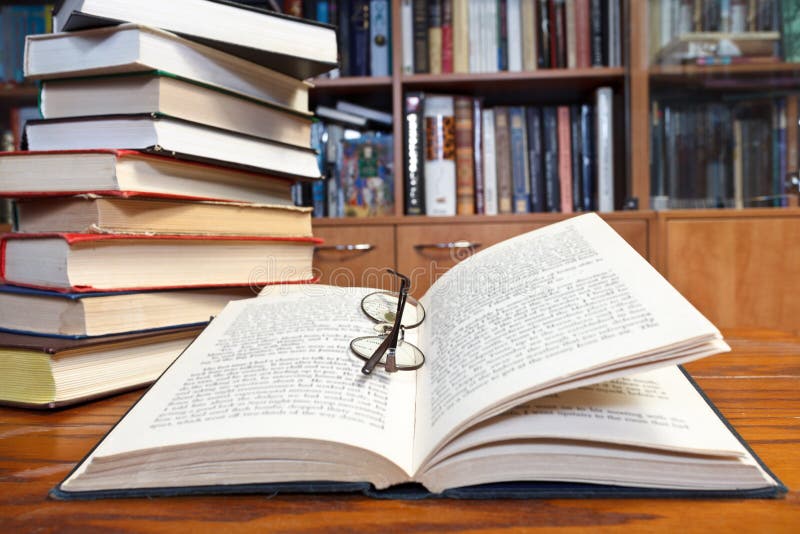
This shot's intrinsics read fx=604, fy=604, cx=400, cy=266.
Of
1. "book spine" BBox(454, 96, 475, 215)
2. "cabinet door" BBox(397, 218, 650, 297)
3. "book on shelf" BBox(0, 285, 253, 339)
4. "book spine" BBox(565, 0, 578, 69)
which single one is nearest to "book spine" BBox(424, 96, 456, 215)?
"book spine" BBox(454, 96, 475, 215)

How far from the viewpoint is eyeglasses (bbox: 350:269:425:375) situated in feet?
1.48

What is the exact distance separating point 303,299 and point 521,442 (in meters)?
0.32

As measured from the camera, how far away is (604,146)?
5.32ft

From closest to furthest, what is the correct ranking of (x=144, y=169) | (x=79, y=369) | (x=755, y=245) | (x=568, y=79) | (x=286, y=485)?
1. (x=286, y=485)
2. (x=79, y=369)
3. (x=144, y=169)
4. (x=755, y=245)
5. (x=568, y=79)

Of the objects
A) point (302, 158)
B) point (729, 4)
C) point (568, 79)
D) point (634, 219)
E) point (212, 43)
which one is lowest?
point (634, 219)

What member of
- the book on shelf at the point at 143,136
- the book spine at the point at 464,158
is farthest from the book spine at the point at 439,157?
the book on shelf at the point at 143,136

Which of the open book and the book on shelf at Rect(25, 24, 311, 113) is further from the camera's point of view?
the book on shelf at Rect(25, 24, 311, 113)

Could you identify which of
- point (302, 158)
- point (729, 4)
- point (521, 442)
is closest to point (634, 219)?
point (729, 4)

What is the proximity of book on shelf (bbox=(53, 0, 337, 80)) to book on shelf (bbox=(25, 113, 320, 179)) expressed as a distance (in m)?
0.11

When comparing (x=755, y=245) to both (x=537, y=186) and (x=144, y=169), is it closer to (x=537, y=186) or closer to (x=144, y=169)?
(x=537, y=186)

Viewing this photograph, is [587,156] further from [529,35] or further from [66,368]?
[66,368]

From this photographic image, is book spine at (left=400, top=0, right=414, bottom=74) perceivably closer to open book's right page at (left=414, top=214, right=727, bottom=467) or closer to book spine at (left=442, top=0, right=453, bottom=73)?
book spine at (left=442, top=0, right=453, bottom=73)

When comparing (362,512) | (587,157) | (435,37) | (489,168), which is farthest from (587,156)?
(362,512)

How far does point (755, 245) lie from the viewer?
4.73 feet
